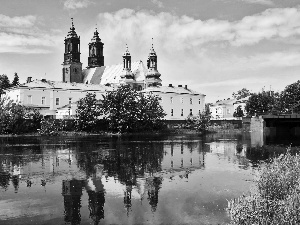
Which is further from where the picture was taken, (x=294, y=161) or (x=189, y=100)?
(x=189, y=100)

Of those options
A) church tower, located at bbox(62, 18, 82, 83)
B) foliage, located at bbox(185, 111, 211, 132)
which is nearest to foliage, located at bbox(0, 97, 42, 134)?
foliage, located at bbox(185, 111, 211, 132)

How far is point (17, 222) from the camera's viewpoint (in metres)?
16.8

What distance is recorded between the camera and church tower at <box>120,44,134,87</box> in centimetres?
13738

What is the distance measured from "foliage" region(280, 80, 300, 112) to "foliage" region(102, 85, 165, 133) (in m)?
Answer: 45.5

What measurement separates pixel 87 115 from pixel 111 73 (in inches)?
2331

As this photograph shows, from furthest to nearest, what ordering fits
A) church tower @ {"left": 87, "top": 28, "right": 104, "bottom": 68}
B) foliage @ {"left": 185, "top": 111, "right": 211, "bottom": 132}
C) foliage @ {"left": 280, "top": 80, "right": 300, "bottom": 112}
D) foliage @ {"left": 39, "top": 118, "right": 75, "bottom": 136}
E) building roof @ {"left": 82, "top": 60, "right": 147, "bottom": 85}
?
1. church tower @ {"left": 87, "top": 28, "right": 104, "bottom": 68}
2. building roof @ {"left": 82, "top": 60, "right": 147, "bottom": 85}
3. foliage @ {"left": 280, "top": 80, "right": 300, "bottom": 112}
4. foliage @ {"left": 185, "top": 111, "right": 211, "bottom": 132}
5. foliage @ {"left": 39, "top": 118, "right": 75, "bottom": 136}

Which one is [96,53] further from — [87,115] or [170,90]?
[87,115]

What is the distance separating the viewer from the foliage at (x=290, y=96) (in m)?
115

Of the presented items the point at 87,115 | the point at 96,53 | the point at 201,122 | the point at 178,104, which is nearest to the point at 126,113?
the point at 87,115

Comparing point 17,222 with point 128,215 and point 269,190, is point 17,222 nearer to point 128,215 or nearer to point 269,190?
point 128,215

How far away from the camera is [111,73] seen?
5782 inches

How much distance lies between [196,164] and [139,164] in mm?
5423

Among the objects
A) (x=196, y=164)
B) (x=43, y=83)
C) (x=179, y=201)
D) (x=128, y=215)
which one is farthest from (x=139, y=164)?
(x=43, y=83)

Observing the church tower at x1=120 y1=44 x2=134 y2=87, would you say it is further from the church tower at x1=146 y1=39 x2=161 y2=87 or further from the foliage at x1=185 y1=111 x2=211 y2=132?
the foliage at x1=185 y1=111 x2=211 y2=132
